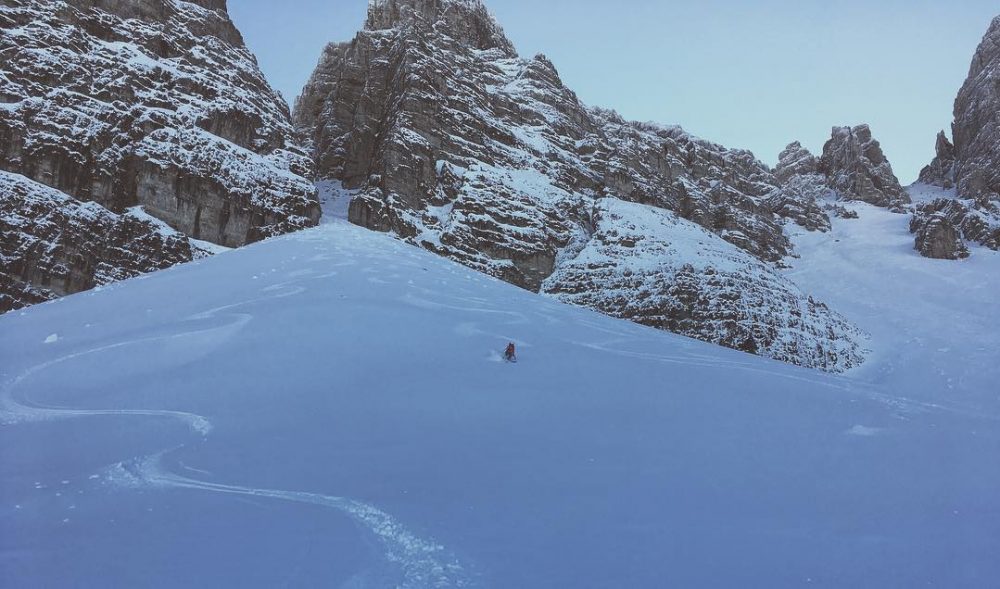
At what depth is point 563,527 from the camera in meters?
8.03

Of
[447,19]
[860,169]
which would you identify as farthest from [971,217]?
[447,19]

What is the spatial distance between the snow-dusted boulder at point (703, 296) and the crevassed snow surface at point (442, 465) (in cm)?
2527

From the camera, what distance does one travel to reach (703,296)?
47531 mm

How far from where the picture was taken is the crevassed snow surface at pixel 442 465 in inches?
280

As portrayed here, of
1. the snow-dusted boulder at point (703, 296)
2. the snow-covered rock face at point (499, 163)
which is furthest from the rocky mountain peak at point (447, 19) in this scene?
the snow-dusted boulder at point (703, 296)

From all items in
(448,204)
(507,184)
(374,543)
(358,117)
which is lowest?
(374,543)

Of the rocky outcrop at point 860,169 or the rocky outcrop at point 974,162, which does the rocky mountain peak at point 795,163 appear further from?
the rocky outcrop at point 974,162

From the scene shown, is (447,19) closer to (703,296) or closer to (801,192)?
(703,296)

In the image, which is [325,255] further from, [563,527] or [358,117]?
[358,117]

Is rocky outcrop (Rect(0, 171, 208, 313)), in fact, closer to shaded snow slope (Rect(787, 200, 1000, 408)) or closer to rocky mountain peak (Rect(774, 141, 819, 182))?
shaded snow slope (Rect(787, 200, 1000, 408))

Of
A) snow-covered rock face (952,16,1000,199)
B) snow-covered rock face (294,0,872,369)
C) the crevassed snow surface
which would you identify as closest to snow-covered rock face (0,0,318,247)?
snow-covered rock face (294,0,872,369)

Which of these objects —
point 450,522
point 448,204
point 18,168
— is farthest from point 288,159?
point 450,522

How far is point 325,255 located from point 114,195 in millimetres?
22193

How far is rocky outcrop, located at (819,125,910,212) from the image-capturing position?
10702 cm
